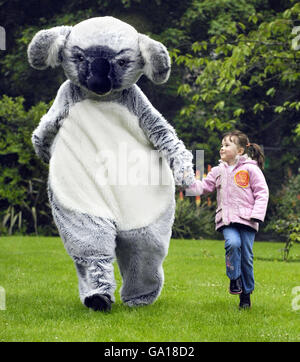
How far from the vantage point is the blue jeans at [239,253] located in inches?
210

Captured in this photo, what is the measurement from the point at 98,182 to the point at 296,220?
5.99 metres

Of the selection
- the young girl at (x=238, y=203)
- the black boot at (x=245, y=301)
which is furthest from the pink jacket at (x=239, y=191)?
the black boot at (x=245, y=301)

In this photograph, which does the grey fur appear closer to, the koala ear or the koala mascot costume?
the koala mascot costume

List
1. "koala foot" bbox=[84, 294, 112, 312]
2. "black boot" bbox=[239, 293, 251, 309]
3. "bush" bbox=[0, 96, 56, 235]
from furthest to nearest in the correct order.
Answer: "bush" bbox=[0, 96, 56, 235], "black boot" bbox=[239, 293, 251, 309], "koala foot" bbox=[84, 294, 112, 312]

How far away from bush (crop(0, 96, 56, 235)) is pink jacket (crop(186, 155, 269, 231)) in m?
8.52

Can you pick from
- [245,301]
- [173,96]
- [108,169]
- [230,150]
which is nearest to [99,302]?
[108,169]

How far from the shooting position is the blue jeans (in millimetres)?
5344

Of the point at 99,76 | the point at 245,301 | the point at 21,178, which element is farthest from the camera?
the point at 21,178

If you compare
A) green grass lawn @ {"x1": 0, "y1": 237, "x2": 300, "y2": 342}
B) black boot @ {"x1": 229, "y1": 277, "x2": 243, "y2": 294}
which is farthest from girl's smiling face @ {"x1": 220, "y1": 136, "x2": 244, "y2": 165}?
green grass lawn @ {"x1": 0, "y1": 237, "x2": 300, "y2": 342}

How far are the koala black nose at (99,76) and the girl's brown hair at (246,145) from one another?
1.14m

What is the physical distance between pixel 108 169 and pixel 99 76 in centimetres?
70

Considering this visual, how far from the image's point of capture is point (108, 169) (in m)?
5.25

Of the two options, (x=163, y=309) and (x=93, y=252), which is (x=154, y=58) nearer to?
(x=93, y=252)

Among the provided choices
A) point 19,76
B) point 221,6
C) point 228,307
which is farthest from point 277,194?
point 228,307
